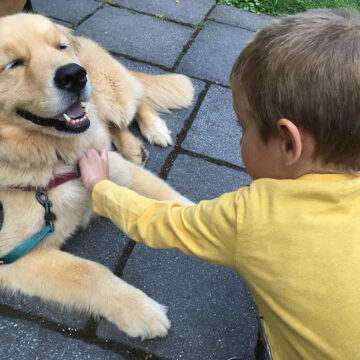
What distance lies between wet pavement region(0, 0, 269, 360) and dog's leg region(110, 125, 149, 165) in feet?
0.28

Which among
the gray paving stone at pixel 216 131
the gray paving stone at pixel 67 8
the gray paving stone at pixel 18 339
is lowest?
the gray paving stone at pixel 18 339

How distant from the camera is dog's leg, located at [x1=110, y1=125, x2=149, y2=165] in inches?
A: 94.8

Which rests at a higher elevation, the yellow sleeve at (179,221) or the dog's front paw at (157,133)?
the yellow sleeve at (179,221)

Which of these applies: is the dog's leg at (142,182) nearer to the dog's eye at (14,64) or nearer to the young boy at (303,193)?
the dog's eye at (14,64)

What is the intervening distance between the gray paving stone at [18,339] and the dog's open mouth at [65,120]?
3.01 ft

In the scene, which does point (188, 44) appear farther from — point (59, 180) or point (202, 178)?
point (59, 180)

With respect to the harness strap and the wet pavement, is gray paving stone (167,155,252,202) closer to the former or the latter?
the wet pavement

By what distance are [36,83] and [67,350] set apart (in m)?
1.18

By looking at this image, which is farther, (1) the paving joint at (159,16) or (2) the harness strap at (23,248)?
(1) the paving joint at (159,16)

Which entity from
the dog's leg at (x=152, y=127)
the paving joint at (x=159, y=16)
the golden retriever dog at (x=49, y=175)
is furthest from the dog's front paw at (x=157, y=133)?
the paving joint at (x=159, y=16)

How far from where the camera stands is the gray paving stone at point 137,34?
3279mm

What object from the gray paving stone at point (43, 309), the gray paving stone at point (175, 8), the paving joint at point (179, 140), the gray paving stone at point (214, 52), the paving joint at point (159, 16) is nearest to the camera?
the gray paving stone at point (43, 309)

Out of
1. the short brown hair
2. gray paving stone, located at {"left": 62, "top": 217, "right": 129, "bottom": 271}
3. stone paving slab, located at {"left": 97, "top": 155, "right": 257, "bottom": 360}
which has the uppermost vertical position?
the short brown hair

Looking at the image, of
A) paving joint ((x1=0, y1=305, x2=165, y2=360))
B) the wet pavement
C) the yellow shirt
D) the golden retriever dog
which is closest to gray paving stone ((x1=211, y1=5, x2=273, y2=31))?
the wet pavement
